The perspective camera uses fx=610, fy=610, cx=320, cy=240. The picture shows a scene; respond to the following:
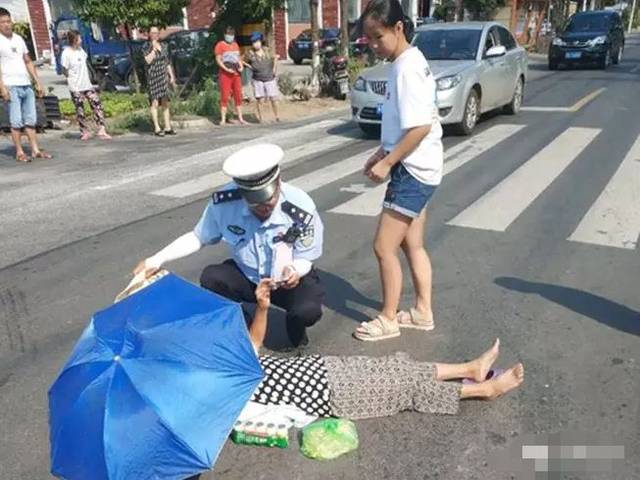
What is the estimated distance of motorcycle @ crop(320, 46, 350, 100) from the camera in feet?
49.6

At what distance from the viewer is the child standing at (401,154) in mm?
3107

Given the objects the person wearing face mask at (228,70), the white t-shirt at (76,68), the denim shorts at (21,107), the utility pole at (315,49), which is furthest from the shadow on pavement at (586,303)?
the utility pole at (315,49)

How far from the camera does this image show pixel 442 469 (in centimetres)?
261

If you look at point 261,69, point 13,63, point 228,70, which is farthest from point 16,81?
point 261,69

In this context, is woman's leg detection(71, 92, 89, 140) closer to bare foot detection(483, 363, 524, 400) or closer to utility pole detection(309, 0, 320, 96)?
utility pole detection(309, 0, 320, 96)

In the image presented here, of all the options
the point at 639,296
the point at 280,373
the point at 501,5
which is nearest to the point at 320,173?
the point at 639,296

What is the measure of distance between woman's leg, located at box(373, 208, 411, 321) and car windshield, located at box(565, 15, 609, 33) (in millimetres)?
21037

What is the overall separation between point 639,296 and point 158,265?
3.23m

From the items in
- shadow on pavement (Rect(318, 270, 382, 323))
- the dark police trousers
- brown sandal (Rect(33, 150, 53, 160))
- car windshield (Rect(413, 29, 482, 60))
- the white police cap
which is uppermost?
car windshield (Rect(413, 29, 482, 60))

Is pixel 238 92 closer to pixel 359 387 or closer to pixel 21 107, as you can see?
pixel 21 107

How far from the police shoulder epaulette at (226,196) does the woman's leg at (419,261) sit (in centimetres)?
103

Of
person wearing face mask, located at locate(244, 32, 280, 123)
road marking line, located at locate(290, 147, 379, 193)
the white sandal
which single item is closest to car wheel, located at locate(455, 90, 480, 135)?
road marking line, located at locate(290, 147, 379, 193)

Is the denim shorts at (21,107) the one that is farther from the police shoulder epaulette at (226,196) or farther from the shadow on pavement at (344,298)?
the police shoulder epaulette at (226,196)

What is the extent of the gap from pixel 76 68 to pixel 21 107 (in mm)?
1795
